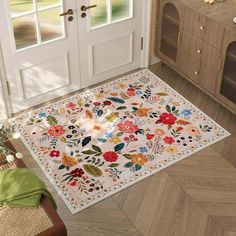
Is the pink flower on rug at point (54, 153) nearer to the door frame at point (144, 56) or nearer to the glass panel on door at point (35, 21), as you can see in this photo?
the door frame at point (144, 56)

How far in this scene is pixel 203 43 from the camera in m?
4.24

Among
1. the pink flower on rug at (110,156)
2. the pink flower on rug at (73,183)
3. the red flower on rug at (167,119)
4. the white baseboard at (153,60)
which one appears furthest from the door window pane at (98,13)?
the pink flower on rug at (73,183)

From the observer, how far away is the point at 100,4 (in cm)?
432

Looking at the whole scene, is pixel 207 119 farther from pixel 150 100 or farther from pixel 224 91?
pixel 150 100

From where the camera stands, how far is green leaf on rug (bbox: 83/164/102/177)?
373 cm

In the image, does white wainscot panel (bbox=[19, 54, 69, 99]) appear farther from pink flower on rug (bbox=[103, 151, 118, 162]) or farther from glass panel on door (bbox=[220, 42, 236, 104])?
glass panel on door (bbox=[220, 42, 236, 104])

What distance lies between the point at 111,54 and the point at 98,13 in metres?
0.53

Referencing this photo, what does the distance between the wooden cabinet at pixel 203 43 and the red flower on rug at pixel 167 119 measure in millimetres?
450

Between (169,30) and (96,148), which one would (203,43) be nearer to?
(169,30)

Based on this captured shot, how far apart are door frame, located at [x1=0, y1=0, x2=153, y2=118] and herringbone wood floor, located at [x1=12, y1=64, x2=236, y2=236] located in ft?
1.71

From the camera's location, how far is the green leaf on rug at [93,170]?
3.73 metres

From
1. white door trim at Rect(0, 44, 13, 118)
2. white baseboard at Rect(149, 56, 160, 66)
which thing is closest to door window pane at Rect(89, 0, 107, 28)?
white baseboard at Rect(149, 56, 160, 66)

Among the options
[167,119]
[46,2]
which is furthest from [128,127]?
[46,2]

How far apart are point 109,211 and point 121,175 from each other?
0.38 meters
